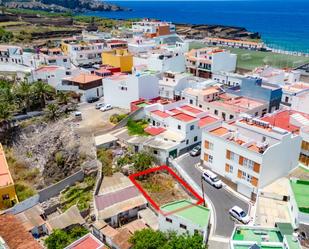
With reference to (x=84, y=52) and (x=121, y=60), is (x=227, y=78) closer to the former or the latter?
(x=121, y=60)

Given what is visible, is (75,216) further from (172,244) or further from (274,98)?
(274,98)

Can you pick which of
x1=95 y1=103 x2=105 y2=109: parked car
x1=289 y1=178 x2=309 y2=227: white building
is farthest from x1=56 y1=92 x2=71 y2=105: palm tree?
x1=289 y1=178 x2=309 y2=227: white building

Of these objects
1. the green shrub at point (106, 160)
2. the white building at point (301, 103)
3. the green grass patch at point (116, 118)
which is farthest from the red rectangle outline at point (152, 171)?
the white building at point (301, 103)

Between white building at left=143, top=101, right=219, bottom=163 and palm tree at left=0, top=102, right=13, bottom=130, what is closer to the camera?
white building at left=143, top=101, right=219, bottom=163

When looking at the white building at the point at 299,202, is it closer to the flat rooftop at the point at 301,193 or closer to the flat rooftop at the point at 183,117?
the flat rooftop at the point at 301,193

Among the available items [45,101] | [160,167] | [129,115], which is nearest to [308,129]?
[160,167]

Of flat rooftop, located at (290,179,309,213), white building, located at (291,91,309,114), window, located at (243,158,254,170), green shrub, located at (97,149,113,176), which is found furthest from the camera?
white building, located at (291,91,309,114)

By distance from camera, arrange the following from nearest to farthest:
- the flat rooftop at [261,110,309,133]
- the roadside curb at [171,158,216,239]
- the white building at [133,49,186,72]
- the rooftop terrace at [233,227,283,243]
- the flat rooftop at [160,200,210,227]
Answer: the rooftop terrace at [233,227,283,243] < the flat rooftop at [160,200,210,227] < the roadside curb at [171,158,216,239] < the flat rooftop at [261,110,309,133] < the white building at [133,49,186,72]

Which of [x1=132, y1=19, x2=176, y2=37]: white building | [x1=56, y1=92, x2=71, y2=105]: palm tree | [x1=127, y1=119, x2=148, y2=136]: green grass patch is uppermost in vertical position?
[x1=132, y1=19, x2=176, y2=37]: white building

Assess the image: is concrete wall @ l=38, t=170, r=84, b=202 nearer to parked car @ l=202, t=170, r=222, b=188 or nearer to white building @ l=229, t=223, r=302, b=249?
parked car @ l=202, t=170, r=222, b=188
